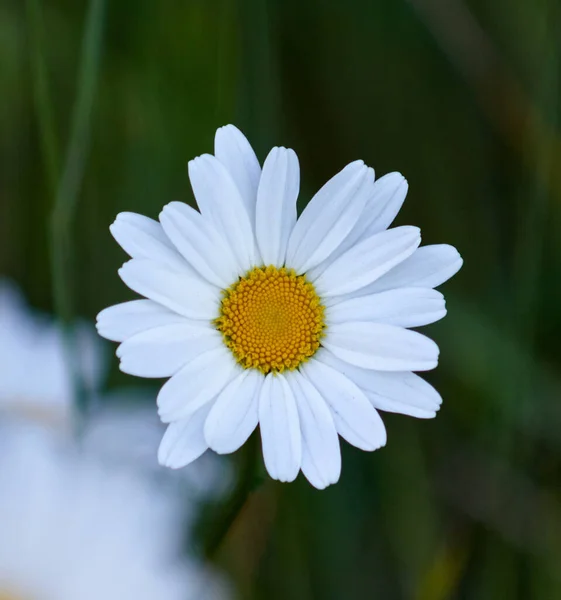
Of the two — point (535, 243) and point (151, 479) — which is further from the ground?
point (535, 243)

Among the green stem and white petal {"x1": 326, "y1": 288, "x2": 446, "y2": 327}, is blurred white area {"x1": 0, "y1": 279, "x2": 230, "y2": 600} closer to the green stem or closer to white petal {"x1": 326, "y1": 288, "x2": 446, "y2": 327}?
the green stem

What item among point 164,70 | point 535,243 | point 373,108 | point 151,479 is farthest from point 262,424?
point 373,108

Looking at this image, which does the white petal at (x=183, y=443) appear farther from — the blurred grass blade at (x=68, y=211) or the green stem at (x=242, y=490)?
the blurred grass blade at (x=68, y=211)

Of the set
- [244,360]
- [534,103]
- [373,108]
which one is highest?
[534,103]

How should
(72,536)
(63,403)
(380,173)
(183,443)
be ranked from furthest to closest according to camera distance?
(380,173), (63,403), (183,443), (72,536)

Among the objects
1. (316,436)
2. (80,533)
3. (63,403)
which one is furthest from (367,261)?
(63,403)

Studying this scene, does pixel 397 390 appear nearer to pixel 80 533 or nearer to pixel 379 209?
pixel 379 209

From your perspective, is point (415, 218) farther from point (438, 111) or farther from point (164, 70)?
point (164, 70)

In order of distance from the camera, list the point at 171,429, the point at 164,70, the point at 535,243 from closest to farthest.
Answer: the point at 171,429, the point at 535,243, the point at 164,70
